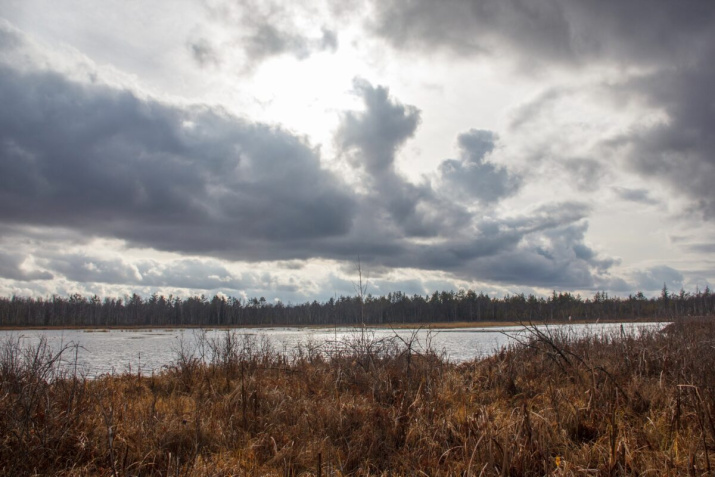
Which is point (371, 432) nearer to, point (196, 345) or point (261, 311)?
point (196, 345)

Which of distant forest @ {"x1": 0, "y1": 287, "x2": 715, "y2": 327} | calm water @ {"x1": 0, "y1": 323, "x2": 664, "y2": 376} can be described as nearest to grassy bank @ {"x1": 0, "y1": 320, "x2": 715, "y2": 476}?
calm water @ {"x1": 0, "y1": 323, "x2": 664, "y2": 376}

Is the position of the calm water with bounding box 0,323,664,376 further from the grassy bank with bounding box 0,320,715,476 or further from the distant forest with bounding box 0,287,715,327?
the distant forest with bounding box 0,287,715,327

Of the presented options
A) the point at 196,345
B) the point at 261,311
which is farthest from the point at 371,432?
the point at 261,311

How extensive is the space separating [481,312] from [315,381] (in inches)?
5934

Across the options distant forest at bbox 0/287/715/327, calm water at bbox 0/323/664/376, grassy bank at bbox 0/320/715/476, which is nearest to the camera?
grassy bank at bbox 0/320/715/476

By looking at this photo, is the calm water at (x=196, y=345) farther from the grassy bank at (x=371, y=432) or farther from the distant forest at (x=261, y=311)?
the distant forest at (x=261, y=311)

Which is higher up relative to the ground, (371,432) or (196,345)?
(371,432)

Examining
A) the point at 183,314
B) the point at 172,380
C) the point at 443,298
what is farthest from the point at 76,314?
the point at 172,380

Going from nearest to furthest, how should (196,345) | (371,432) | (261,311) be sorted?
(371,432) → (196,345) → (261,311)

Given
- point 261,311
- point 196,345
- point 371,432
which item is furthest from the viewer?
point 261,311

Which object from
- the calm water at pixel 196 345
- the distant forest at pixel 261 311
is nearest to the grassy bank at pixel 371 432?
the calm water at pixel 196 345

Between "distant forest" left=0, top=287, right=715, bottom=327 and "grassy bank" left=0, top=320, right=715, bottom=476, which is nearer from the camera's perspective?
"grassy bank" left=0, top=320, right=715, bottom=476

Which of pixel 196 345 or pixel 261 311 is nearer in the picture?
pixel 196 345

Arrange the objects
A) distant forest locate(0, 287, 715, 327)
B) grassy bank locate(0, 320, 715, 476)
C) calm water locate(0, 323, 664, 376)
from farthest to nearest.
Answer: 1. distant forest locate(0, 287, 715, 327)
2. calm water locate(0, 323, 664, 376)
3. grassy bank locate(0, 320, 715, 476)
